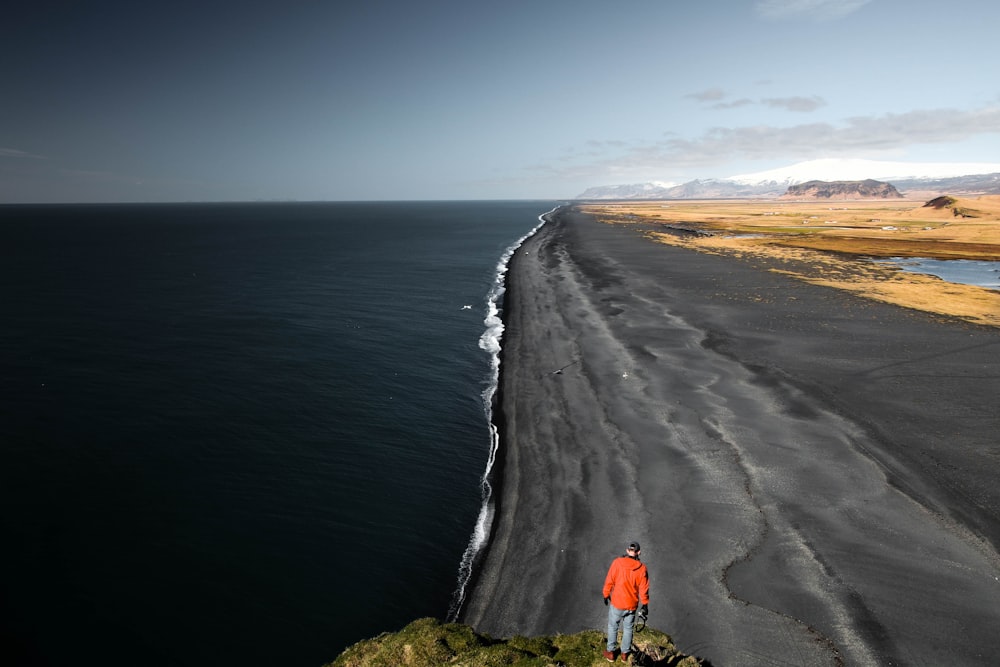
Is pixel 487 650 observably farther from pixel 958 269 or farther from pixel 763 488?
pixel 958 269

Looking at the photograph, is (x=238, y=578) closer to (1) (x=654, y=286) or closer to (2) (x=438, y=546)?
(2) (x=438, y=546)

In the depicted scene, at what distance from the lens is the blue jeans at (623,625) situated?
11586mm

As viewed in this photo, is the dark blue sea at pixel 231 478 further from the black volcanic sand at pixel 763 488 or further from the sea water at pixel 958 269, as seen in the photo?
the sea water at pixel 958 269

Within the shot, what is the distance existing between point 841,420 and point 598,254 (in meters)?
79.6

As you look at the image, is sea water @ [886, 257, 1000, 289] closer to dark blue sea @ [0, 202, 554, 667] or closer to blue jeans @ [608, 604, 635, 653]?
dark blue sea @ [0, 202, 554, 667]

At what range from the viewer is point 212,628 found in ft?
52.4

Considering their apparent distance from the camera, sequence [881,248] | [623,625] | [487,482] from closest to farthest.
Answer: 1. [623,625]
2. [487,482]
3. [881,248]

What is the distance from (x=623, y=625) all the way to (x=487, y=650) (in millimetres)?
3216

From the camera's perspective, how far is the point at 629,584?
11727 mm

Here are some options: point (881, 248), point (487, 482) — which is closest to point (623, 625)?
point (487, 482)

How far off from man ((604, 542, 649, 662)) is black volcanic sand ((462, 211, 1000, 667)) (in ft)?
15.1

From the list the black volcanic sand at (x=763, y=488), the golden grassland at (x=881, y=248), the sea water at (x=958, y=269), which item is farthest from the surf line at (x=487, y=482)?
the sea water at (x=958, y=269)

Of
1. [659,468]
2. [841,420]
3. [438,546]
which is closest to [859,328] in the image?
[841,420]

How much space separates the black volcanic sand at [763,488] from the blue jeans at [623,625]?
456 centimetres
